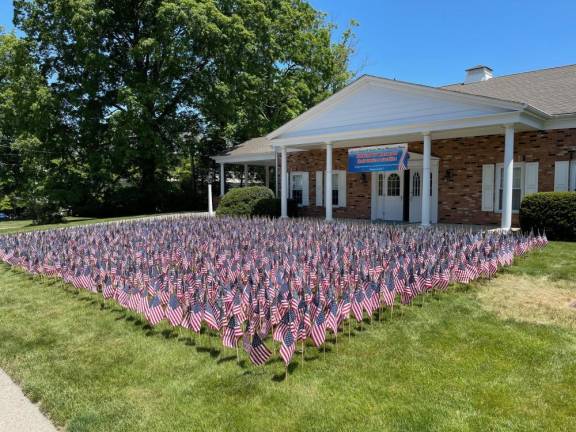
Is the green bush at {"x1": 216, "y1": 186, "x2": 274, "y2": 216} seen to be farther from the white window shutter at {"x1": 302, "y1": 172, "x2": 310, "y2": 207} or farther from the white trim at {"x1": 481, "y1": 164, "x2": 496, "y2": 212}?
the white trim at {"x1": 481, "y1": 164, "x2": 496, "y2": 212}

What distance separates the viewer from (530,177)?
13.1 meters

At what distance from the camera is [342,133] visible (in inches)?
606

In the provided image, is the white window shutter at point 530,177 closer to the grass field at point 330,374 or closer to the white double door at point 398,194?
the white double door at point 398,194

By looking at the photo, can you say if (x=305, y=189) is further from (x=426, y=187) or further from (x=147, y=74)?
(x=147, y=74)

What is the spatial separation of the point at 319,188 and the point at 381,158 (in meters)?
5.32

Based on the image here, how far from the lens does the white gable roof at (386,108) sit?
1249cm

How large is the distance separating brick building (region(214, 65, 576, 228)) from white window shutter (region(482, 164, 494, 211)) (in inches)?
1.3

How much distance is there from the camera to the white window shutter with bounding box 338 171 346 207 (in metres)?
18.9

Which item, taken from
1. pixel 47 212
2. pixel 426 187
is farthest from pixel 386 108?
pixel 47 212

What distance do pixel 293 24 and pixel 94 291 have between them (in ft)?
92.1

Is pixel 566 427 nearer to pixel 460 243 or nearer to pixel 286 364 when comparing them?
pixel 286 364

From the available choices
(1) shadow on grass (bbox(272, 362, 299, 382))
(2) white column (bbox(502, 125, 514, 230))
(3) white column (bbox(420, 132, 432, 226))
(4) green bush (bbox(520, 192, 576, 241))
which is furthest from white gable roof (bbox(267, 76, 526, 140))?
(1) shadow on grass (bbox(272, 362, 299, 382))

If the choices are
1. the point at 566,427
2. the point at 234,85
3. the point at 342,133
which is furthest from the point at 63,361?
the point at 234,85

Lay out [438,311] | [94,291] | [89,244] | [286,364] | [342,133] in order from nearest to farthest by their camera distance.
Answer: [286,364], [438,311], [94,291], [89,244], [342,133]
